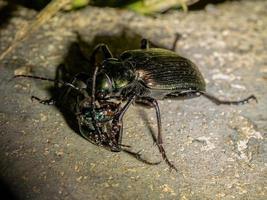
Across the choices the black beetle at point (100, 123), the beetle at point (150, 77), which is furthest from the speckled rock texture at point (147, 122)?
the beetle at point (150, 77)

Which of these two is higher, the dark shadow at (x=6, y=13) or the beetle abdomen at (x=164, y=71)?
the dark shadow at (x=6, y=13)

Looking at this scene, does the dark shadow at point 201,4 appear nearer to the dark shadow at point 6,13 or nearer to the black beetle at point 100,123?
the dark shadow at point 6,13

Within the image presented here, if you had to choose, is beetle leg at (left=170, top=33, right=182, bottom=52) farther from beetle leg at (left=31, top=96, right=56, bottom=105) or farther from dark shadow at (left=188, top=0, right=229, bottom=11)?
beetle leg at (left=31, top=96, right=56, bottom=105)

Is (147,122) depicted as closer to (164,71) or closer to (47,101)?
(164,71)

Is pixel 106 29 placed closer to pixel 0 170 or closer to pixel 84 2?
pixel 84 2

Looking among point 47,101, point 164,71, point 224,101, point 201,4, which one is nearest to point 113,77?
point 164,71

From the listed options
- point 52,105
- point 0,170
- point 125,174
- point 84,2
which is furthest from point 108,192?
point 84,2
